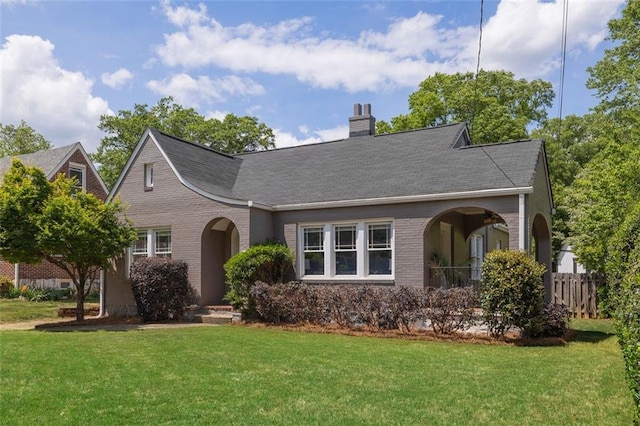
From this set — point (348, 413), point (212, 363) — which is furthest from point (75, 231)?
point (348, 413)

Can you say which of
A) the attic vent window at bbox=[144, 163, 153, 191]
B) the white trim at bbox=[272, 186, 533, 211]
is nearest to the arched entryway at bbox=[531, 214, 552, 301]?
the white trim at bbox=[272, 186, 533, 211]

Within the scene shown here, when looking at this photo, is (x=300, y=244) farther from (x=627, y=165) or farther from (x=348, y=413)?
(x=348, y=413)

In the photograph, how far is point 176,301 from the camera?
1658 centimetres

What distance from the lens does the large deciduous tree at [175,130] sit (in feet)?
132

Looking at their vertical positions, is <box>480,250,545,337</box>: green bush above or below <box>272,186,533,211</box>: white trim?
below

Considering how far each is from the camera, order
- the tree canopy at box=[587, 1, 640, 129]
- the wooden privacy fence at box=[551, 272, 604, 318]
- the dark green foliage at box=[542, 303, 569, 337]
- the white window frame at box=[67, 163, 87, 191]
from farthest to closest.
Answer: the white window frame at box=[67, 163, 87, 191] < the tree canopy at box=[587, 1, 640, 129] < the wooden privacy fence at box=[551, 272, 604, 318] < the dark green foliage at box=[542, 303, 569, 337]

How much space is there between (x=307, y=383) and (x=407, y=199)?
352 inches

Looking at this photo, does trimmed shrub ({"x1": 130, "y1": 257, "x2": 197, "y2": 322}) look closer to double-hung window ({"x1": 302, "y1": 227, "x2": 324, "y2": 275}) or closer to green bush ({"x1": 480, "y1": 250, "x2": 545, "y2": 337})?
double-hung window ({"x1": 302, "y1": 227, "x2": 324, "y2": 275})

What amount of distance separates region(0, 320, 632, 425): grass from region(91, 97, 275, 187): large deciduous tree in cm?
2986

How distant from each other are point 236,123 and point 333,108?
19130 mm

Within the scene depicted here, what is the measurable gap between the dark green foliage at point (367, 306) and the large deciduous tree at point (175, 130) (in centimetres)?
2677

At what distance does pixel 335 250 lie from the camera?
55.6ft

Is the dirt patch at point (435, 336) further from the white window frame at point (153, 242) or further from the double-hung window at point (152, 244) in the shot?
the double-hung window at point (152, 244)

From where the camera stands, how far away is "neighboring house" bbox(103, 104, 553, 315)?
15.4 m
